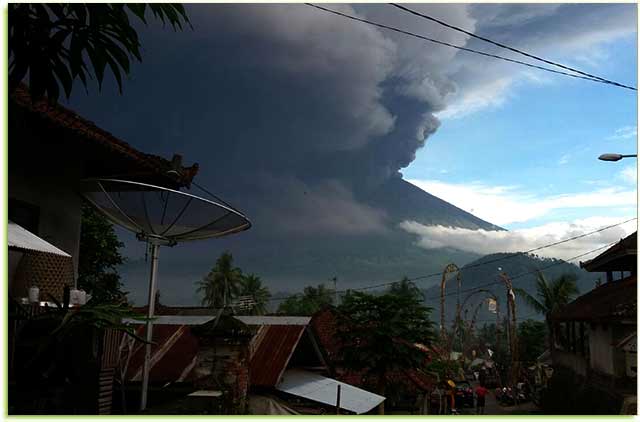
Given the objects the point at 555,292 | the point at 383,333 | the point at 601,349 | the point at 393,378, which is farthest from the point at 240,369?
the point at 555,292

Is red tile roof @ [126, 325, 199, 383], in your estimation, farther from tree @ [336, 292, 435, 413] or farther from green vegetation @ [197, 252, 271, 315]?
green vegetation @ [197, 252, 271, 315]

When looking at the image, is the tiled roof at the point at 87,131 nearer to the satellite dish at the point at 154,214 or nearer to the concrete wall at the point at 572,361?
the satellite dish at the point at 154,214

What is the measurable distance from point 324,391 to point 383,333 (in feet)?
14.3

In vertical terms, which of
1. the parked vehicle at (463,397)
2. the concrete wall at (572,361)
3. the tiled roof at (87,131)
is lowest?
the parked vehicle at (463,397)

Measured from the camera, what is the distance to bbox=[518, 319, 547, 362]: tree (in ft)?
158

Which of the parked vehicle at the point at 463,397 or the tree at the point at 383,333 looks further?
the parked vehicle at the point at 463,397

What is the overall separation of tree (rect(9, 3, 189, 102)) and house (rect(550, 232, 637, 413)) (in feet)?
30.3

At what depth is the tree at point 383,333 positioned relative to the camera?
1573 cm

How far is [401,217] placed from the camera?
16800cm

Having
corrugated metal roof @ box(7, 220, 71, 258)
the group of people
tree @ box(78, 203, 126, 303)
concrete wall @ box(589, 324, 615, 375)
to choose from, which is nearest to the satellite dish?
corrugated metal roof @ box(7, 220, 71, 258)

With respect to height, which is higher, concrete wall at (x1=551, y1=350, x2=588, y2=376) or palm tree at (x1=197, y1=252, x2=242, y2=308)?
palm tree at (x1=197, y1=252, x2=242, y2=308)

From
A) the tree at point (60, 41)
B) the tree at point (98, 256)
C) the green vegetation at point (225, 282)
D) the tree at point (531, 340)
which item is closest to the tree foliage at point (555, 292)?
the tree at point (531, 340)

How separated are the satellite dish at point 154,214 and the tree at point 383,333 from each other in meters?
6.94

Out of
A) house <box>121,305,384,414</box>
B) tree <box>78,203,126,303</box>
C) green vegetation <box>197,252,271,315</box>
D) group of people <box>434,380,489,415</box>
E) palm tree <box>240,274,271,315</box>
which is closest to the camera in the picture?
house <box>121,305,384,414</box>
